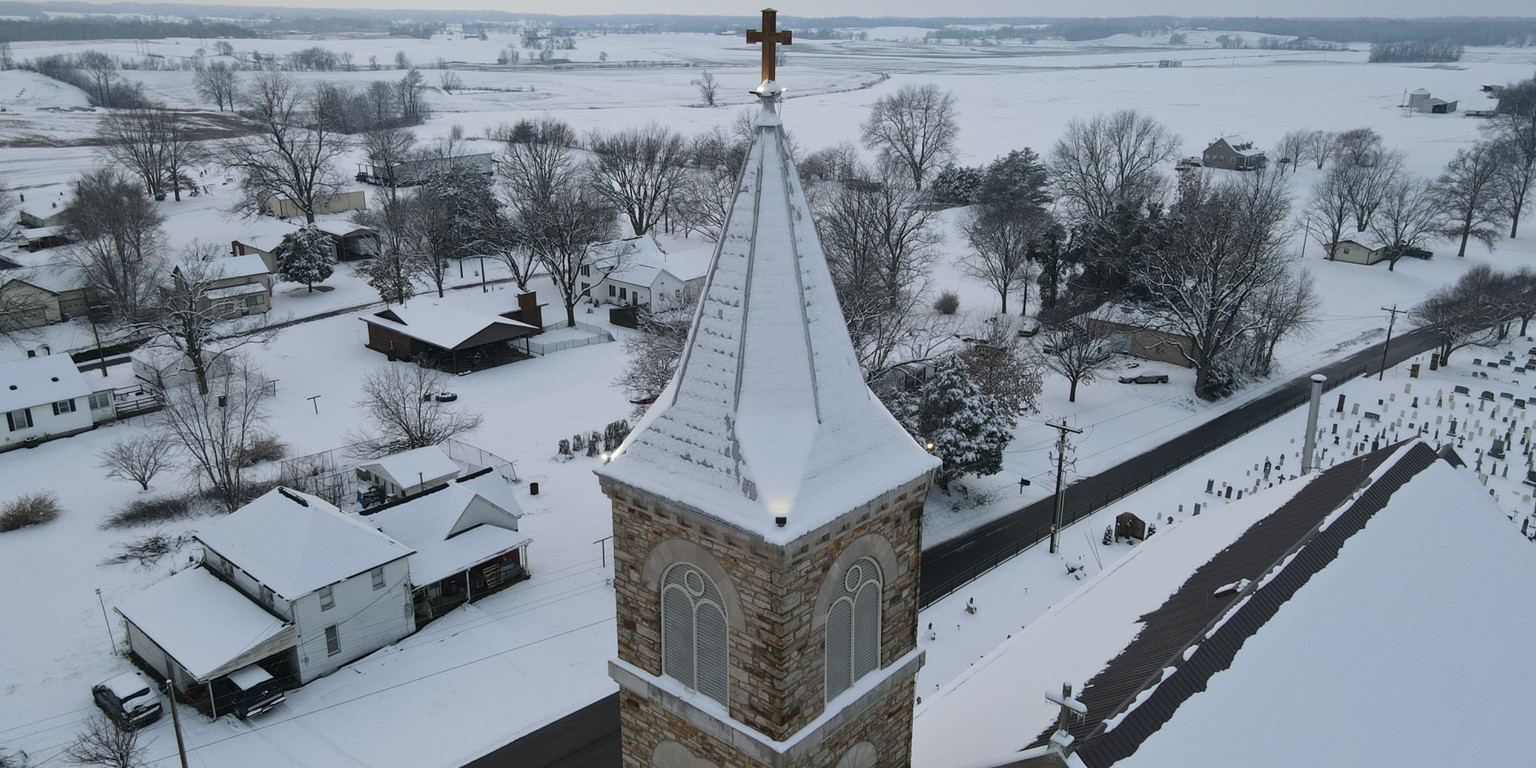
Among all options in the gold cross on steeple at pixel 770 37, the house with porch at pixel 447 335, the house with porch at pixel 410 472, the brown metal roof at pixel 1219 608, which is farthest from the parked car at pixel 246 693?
the house with porch at pixel 447 335

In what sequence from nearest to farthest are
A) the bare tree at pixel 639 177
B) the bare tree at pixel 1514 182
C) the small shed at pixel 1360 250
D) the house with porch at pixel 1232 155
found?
the small shed at pixel 1360 250, the bare tree at pixel 639 177, the bare tree at pixel 1514 182, the house with porch at pixel 1232 155

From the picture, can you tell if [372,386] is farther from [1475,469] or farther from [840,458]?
[1475,469]

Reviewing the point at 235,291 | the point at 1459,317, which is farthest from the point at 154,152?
the point at 1459,317

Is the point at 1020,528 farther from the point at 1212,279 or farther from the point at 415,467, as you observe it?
the point at 415,467

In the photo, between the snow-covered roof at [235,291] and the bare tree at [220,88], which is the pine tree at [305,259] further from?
the bare tree at [220,88]

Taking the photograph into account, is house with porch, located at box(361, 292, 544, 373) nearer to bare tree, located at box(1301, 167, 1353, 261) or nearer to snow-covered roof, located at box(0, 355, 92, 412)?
snow-covered roof, located at box(0, 355, 92, 412)

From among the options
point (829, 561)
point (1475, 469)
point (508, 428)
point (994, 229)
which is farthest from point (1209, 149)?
point (829, 561)
